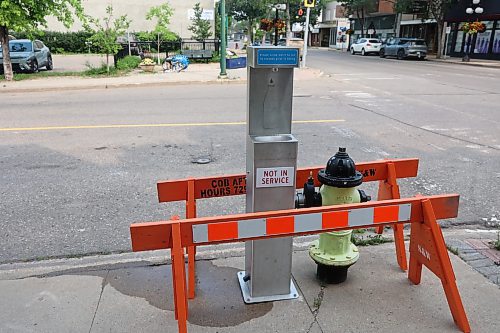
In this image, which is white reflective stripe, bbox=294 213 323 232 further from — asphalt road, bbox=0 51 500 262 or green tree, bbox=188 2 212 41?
green tree, bbox=188 2 212 41

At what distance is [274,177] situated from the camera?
113 inches

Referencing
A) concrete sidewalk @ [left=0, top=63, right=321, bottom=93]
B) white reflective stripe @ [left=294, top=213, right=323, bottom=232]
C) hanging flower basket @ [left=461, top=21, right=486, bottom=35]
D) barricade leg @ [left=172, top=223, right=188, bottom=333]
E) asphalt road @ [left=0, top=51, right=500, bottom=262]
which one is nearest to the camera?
barricade leg @ [left=172, top=223, right=188, bottom=333]

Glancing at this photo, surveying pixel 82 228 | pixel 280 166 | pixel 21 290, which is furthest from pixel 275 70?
pixel 82 228

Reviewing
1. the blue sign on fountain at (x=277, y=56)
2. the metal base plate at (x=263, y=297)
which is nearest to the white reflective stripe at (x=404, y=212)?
the metal base plate at (x=263, y=297)

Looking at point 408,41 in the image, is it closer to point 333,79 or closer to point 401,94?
point 333,79

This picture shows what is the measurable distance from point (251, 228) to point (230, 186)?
31.4 inches

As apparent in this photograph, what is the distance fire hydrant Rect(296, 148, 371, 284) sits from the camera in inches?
124

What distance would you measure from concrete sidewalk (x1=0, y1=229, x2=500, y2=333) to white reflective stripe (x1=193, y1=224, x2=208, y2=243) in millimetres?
696

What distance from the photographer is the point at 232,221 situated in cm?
256

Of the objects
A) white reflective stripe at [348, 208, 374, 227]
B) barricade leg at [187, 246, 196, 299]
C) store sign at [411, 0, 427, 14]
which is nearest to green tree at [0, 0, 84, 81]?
barricade leg at [187, 246, 196, 299]

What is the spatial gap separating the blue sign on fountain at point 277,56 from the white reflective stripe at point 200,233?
1028mm

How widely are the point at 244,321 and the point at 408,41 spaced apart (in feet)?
121

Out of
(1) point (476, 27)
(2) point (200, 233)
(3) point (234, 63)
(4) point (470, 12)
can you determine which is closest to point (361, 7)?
(4) point (470, 12)

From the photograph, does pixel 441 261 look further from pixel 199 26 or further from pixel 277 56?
pixel 199 26
